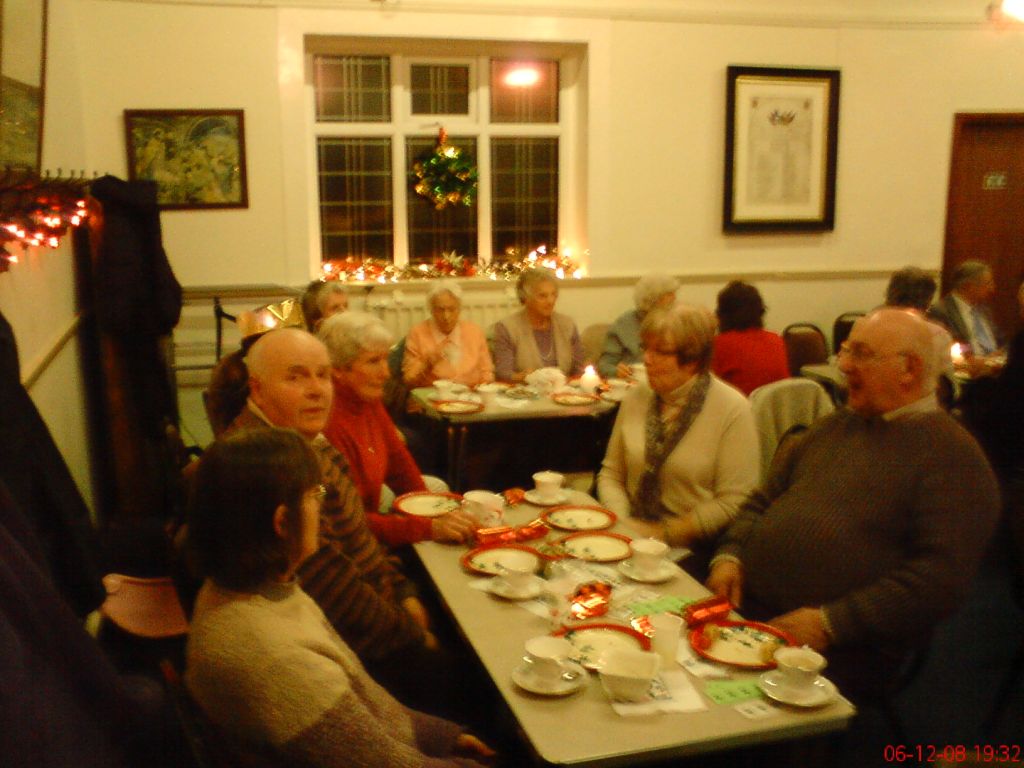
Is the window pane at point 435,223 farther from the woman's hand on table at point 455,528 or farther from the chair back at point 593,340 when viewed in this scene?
the woman's hand on table at point 455,528

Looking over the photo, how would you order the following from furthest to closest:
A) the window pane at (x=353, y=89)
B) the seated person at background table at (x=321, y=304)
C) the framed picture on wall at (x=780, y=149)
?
the framed picture on wall at (x=780, y=149), the window pane at (x=353, y=89), the seated person at background table at (x=321, y=304)

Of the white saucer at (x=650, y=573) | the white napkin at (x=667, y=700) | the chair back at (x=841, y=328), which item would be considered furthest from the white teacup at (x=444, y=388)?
the chair back at (x=841, y=328)

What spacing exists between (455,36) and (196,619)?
4.91 m

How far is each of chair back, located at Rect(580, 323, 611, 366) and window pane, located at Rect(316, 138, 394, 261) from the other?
1469 millimetres

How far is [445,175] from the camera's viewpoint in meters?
5.98

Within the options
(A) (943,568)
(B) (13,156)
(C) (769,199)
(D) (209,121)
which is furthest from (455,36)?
(A) (943,568)

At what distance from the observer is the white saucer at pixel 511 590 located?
2.05 meters

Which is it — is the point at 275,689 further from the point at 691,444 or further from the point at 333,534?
the point at 691,444

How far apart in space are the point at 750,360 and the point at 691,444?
148 centimetres

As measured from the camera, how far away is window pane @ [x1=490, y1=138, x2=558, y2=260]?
6215mm

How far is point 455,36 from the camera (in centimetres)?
565

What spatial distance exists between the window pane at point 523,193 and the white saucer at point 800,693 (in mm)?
4881

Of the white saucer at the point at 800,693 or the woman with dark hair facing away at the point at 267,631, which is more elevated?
the woman with dark hair facing away at the point at 267,631

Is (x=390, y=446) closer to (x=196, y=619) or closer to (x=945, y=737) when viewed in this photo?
(x=196, y=619)
